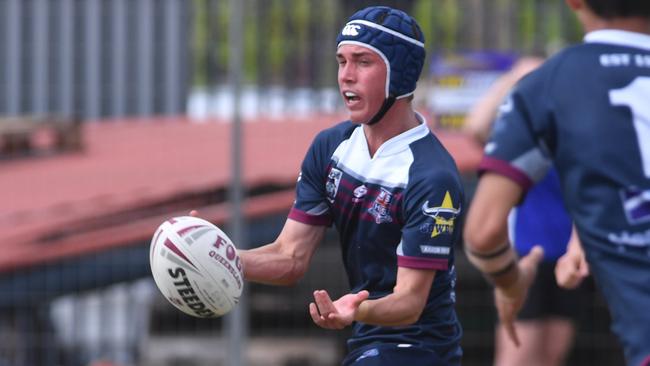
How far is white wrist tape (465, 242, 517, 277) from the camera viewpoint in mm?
4000

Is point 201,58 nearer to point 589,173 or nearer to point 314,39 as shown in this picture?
point 314,39

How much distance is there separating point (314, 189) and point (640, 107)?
1546 millimetres

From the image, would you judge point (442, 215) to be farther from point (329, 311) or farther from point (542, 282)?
point (542, 282)

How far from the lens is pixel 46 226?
964 centimetres

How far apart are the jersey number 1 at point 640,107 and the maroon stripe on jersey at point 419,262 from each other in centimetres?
108

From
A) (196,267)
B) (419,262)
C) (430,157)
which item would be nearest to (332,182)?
(430,157)

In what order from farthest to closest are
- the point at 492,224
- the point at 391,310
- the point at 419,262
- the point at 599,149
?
the point at 419,262 → the point at 391,310 → the point at 492,224 → the point at 599,149

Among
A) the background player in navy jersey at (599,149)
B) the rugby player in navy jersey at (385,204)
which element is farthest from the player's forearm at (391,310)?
the background player in navy jersey at (599,149)

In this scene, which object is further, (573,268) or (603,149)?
(573,268)

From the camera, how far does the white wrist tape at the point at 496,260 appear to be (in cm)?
400

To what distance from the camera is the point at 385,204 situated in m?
4.57

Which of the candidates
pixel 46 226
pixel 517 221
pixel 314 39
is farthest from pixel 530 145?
pixel 314 39

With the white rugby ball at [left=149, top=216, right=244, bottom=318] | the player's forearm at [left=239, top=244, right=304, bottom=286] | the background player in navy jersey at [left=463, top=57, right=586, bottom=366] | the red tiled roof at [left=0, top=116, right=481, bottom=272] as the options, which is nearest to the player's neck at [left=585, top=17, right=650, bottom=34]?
the white rugby ball at [left=149, top=216, right=244, bottom=318]

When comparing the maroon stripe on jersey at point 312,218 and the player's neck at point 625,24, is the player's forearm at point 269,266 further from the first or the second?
the player's neck at point 625,24
